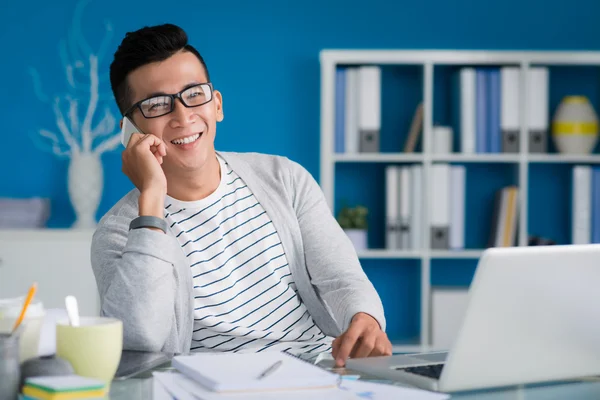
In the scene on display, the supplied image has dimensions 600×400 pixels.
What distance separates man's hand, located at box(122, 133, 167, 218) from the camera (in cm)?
172

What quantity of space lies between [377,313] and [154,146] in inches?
26.8

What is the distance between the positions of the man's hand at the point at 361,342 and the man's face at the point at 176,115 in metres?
0.63

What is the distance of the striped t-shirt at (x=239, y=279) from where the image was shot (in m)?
1.86

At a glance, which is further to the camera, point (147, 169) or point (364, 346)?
point (147, 169)

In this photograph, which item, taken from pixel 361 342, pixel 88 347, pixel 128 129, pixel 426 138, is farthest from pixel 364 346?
pixel 426 138

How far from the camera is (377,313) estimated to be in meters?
1.71

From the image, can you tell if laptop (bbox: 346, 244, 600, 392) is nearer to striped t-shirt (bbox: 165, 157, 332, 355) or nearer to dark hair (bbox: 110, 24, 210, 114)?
striped t-shirt (bbox: 165, 157, 332, 355)

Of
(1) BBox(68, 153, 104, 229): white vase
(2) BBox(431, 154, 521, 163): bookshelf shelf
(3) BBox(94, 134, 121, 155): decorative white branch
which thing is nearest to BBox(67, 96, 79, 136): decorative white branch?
(3) BBox(94, 134, 121, 155): decorative white branch

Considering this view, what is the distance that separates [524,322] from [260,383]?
0.38 m

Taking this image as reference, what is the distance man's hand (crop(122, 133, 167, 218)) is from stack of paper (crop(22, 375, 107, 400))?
0.72 metres

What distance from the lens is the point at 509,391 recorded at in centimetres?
119

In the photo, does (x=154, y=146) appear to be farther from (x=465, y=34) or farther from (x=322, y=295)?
(x=465, y=34)

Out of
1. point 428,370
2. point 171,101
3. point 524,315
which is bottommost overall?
point 428,370

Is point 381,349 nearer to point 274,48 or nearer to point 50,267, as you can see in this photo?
point 50,267
